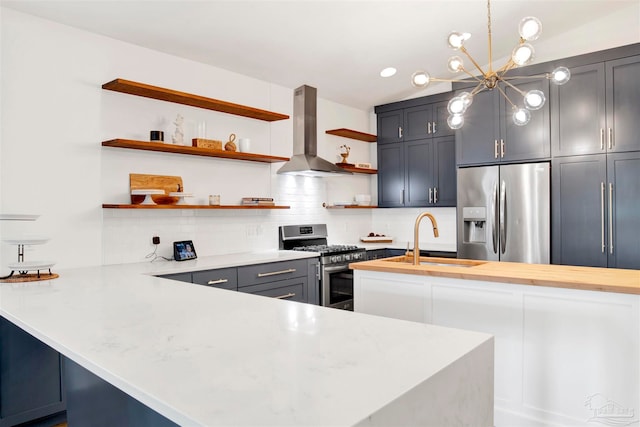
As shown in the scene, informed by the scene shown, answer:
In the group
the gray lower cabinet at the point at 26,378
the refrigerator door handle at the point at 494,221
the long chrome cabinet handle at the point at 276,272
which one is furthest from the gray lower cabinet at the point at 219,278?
the refrigerator door handle at the point at 494,221

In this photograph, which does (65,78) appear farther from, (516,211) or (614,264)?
(614,264)

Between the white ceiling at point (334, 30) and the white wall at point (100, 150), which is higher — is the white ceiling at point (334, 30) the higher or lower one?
the higher one

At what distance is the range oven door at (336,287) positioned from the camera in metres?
4.32

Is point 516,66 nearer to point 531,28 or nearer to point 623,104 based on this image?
point 531,28

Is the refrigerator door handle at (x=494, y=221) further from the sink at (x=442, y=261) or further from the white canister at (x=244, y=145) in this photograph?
the white canister at (x=244, y=145)

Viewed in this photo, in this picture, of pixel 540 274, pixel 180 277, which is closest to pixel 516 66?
pixel 540 274

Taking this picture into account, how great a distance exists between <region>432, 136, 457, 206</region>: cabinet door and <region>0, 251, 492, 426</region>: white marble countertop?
12.5ft

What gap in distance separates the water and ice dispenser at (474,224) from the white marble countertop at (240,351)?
329 cm

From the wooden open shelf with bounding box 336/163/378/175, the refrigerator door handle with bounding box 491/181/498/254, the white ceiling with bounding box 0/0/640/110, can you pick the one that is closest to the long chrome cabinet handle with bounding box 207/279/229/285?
the white ceiling with bounding box 0/0/640/110

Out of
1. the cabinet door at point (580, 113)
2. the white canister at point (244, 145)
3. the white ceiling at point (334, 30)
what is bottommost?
the white canister at point (244, 145)

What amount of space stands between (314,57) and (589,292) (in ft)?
10.5

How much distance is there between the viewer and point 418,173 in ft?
17.8

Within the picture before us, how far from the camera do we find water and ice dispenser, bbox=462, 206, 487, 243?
4.50m

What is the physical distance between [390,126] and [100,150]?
358cm
